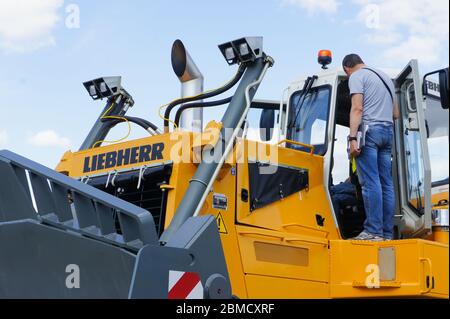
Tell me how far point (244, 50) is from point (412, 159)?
1.93 metres

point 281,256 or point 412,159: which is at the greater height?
point 412,159

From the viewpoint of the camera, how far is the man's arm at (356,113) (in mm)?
5578

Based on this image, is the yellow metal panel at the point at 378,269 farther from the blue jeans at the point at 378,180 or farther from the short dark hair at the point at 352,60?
the short dark hair at the point at 352,60

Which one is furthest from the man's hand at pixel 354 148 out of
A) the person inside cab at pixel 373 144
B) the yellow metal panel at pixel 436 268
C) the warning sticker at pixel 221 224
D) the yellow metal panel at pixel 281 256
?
the warning sticker at pixel 221 224

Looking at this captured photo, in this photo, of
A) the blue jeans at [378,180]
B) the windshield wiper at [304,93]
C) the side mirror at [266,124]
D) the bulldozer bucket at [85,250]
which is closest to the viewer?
the bulldozer bucket at [85,250]

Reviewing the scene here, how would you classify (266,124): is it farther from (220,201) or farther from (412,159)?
(220,201)

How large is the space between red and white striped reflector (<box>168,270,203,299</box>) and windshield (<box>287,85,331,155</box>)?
2.17 metres

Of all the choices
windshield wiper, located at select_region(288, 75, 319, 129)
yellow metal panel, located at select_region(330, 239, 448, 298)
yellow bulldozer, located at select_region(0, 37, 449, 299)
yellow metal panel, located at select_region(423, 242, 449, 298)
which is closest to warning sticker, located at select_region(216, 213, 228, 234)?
yellow bulldozer, located at select_region(0, 37, 449, 299)

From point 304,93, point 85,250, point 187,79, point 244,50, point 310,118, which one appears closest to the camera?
Result: point 85,250

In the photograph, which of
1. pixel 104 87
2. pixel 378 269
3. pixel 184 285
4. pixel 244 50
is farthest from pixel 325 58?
pixel 184 285

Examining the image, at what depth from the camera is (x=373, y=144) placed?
5.62m

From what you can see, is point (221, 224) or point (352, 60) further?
point (352, 60)

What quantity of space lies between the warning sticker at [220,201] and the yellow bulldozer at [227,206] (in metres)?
0.01
